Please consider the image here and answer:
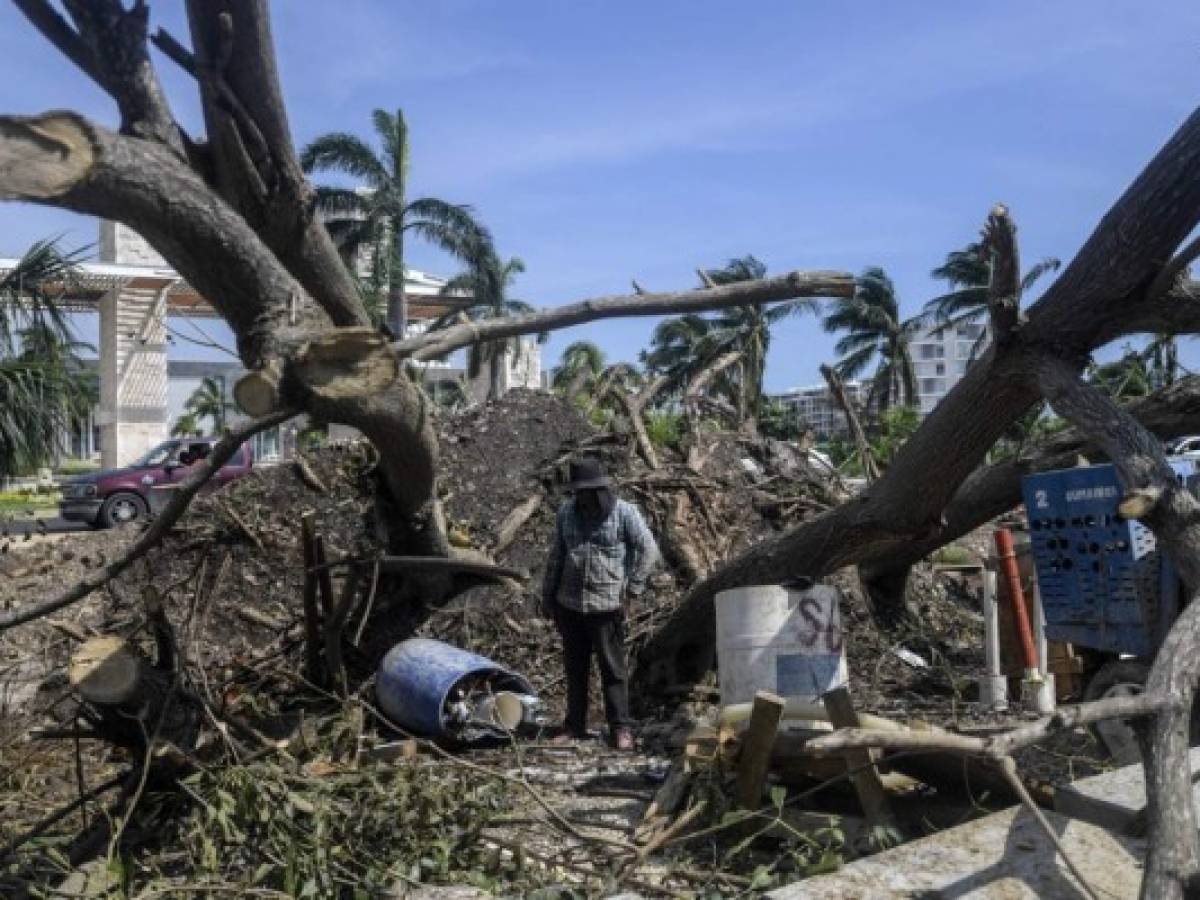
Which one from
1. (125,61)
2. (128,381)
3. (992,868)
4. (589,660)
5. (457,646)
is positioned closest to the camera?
(992,868)

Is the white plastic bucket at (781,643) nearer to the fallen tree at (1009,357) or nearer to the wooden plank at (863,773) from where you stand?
the fallen tree at (1009,357)

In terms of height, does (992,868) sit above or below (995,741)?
below

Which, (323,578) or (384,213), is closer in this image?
(323,578)

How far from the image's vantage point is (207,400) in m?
55.2

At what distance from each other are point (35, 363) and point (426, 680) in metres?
7.42

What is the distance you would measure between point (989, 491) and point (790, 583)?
7.95ft

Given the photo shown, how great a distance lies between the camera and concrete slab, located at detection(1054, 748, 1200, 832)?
14.6ft

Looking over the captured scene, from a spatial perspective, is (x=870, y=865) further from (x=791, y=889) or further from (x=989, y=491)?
(x=989, y=491)

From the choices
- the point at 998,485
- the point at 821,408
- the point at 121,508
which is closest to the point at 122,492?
the point at 121,508

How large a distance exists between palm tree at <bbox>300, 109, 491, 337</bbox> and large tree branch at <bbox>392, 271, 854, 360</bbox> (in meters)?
26.4

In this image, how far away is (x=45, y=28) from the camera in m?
6.16

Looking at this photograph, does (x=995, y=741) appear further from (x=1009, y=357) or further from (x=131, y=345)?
(x=131, y=345)

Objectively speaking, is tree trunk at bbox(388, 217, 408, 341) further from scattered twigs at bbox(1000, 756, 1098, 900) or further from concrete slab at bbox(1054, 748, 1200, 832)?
scattered twigs at bbox(1000, 756, 1098, 900)

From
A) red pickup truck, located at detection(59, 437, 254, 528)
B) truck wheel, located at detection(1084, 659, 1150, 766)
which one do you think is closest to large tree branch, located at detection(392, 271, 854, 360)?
truck wheel, located at detection(1084, 659, 1150, 766)
